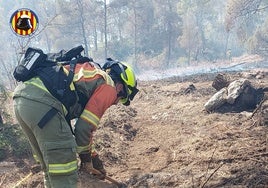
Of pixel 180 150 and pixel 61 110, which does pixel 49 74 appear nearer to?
pixel 61 110

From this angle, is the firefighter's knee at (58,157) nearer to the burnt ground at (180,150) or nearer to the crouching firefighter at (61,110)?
the crouching firefighter at (61,110)

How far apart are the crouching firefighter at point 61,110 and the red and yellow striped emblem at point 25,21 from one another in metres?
2.06

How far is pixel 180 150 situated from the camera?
16.5 ft

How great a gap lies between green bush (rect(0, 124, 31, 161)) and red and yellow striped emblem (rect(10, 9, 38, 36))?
2200 millimetres

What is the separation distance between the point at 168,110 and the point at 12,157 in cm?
408

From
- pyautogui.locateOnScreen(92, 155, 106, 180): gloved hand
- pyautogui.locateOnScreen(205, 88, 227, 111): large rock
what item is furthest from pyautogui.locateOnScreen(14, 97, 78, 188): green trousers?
pyautogui.locateOnScreen(205, 88, 227, 111): large rock

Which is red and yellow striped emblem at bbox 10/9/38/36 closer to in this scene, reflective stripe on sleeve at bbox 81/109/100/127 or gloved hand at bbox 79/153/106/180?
gloved hand at bbox 79/153/106/180

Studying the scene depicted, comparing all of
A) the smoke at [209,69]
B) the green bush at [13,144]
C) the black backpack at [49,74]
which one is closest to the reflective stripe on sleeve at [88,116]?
the black backpack at [49,74]

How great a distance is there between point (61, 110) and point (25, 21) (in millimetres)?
2917

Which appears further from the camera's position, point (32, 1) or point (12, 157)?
point (32, 1)

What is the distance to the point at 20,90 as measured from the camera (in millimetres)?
2830

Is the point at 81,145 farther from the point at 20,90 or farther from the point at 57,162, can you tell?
the point at 20,90

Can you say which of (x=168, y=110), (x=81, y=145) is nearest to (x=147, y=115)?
(x=168, y=110)

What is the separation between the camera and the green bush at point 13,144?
593cm
